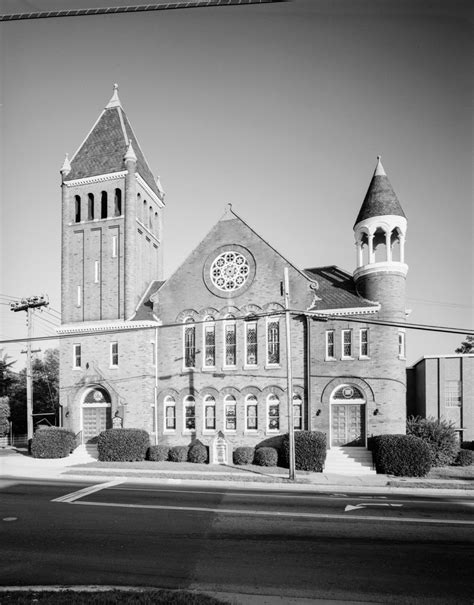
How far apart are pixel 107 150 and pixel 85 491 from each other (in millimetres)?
24232

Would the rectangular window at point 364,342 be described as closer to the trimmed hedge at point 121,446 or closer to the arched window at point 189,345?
the arched window at point 189,345

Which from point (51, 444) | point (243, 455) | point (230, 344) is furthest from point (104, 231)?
point (243, 455)

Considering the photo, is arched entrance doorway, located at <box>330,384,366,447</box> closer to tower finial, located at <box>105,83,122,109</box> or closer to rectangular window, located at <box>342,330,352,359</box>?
rectangular window, located at <box>342,330,352,359</box>

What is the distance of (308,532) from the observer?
13.0 m

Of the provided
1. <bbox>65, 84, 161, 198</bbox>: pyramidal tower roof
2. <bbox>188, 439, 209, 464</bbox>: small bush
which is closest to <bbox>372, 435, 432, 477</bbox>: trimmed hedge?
<bbox>188, 439, 209, 464</bbox>: small bush

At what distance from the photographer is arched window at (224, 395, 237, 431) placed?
1201 inches

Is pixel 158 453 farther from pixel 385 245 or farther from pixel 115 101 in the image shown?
pixel 115 101

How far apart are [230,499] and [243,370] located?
1326 cm

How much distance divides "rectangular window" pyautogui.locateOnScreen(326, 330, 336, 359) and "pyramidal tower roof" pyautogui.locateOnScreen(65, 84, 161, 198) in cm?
1678

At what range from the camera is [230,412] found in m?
30.6

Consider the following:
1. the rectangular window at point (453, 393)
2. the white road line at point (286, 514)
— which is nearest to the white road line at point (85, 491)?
the white road line at point (286, 514)

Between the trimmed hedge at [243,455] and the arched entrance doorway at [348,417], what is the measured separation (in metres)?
4.49

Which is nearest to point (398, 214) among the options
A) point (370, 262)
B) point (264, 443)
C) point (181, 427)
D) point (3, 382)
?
point (370, 262)

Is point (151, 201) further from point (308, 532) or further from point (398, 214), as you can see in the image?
point (308, 532)
